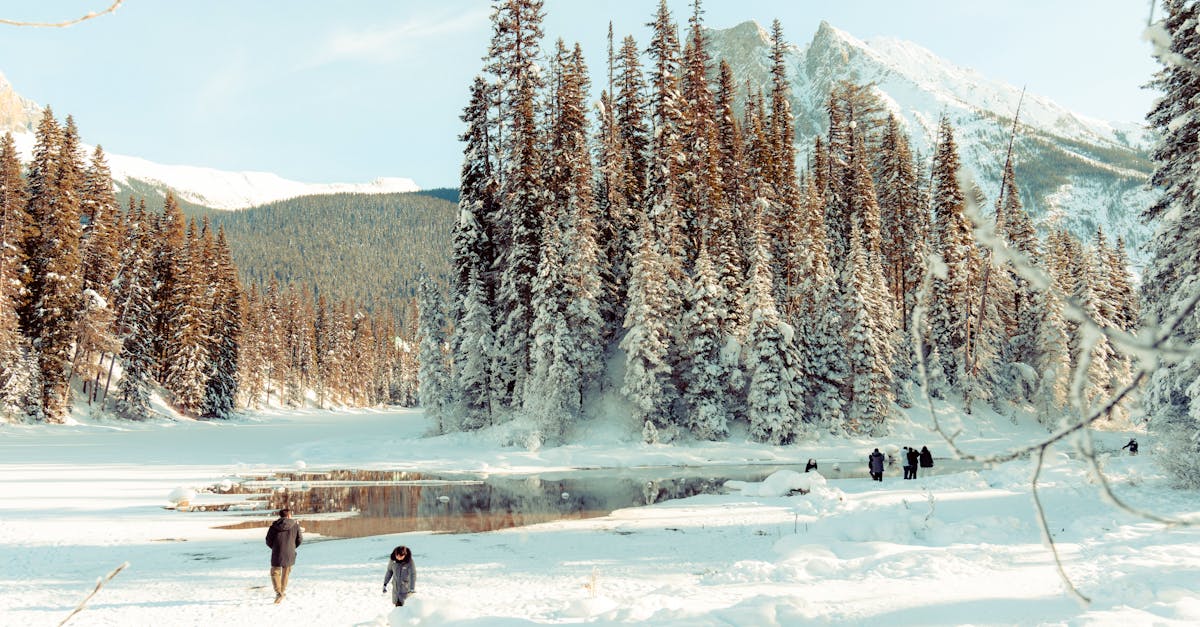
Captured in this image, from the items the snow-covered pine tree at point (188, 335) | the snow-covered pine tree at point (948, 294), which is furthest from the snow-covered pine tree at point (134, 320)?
the snow-covered pine tree at point (948, 294)

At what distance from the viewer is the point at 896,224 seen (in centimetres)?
5081

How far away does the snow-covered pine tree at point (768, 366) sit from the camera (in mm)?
35562

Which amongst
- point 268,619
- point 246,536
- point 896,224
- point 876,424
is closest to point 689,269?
point 876,424

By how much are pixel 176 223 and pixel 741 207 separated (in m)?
48.5

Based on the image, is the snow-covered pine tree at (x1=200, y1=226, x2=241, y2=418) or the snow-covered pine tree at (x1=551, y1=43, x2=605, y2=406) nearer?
the snow-covered pine tree at (x1=551, y1=43, x2=605, y2=406)

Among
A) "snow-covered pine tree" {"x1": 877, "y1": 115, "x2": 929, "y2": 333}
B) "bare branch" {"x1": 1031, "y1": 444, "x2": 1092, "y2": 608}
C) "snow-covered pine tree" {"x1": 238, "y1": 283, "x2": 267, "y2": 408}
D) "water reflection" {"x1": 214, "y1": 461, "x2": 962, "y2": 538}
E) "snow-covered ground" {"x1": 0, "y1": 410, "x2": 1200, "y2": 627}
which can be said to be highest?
"snow-covered pine tree" {"x1": 877, "y1": 115, "x2": 929, "y2": 333}

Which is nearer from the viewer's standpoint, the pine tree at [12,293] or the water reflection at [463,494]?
the water reflection at [463,494]

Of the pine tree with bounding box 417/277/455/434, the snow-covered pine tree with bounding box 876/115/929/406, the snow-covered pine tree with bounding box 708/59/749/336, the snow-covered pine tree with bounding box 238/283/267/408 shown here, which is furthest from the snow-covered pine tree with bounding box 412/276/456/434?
the snow-covered pine tree with bounding box 238/283/267/408

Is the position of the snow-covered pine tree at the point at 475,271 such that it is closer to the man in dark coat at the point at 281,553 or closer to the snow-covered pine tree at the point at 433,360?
the snow-covered pine tree at the point at 433,360

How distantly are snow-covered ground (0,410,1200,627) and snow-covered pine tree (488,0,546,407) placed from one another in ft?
54.7

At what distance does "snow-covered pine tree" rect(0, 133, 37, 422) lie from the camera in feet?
127

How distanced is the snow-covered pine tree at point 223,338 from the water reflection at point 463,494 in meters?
40.0

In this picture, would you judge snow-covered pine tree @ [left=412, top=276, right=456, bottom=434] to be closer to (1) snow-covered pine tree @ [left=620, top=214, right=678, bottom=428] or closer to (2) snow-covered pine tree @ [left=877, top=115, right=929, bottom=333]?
(1) snow-covered pine tree @ [left=620, top=214, right=678, bottom=428]

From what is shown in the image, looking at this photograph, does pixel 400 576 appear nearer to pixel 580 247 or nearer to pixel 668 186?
pixel 580 247
